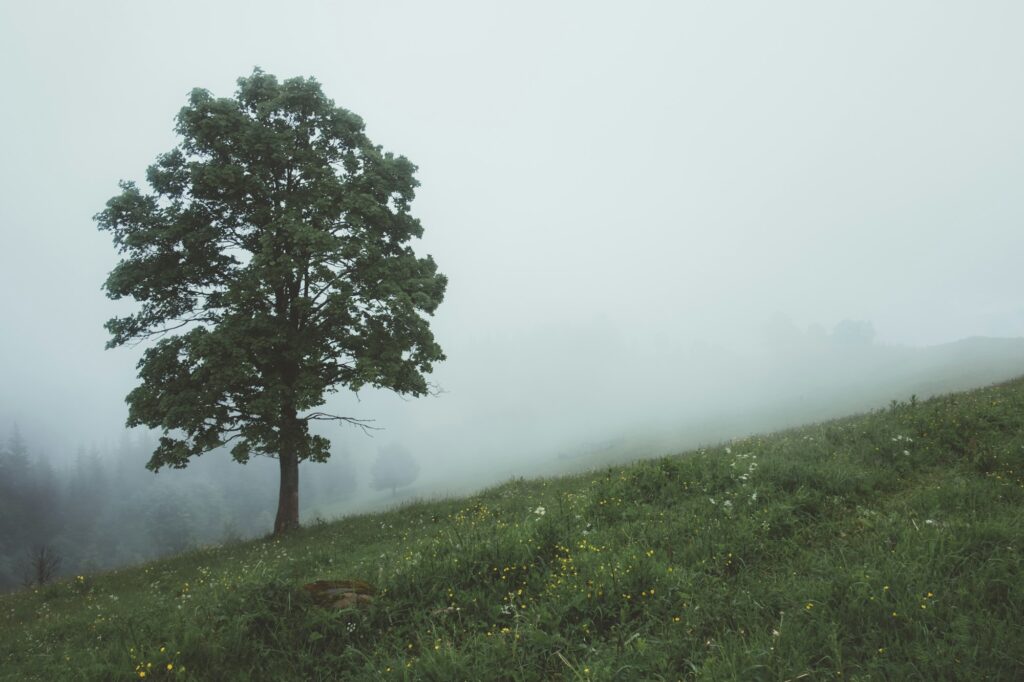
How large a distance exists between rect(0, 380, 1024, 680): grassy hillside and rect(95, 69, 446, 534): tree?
15.2 ft

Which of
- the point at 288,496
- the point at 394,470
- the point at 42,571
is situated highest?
the point at 288,496

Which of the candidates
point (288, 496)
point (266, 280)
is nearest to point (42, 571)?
point (288, 496)

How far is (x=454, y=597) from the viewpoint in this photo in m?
5.91

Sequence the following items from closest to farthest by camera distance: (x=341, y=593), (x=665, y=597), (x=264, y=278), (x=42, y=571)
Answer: (x=665, y=597)
(x=341, y=593)
(x=264, y=278)
(x=42, y=571)

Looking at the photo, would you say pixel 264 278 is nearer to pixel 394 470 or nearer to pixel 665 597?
pixel 665 597

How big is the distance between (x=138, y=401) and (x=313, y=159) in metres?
8.59

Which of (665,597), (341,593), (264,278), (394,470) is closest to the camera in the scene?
(665,597)

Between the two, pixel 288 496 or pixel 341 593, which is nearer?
pixel 341 593

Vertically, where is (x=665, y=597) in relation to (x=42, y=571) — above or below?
above

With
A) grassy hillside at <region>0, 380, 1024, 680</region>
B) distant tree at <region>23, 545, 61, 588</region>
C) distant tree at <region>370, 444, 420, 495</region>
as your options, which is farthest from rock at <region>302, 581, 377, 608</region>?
distant tree at <region>370, 444, 420, 495</region>

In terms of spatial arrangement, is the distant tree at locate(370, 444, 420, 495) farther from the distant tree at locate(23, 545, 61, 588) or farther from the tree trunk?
the tree trunk

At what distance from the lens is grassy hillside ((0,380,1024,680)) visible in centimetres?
424

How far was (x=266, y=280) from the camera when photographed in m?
12.9

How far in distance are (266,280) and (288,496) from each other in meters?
6.63
